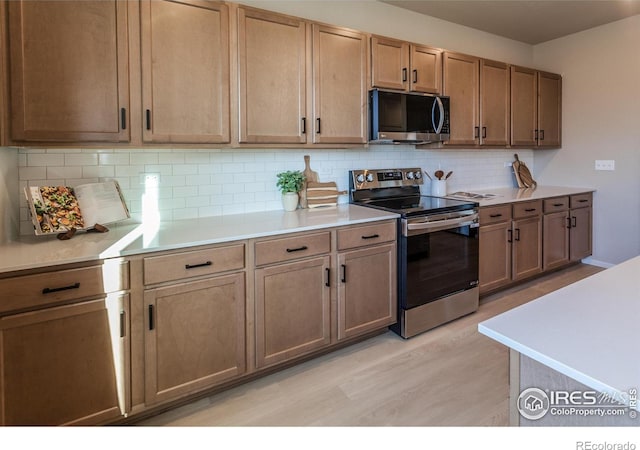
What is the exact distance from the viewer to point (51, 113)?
1.80 meters

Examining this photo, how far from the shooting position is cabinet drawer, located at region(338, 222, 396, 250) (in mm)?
2408

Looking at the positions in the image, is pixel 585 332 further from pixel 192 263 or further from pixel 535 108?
pixel 535 108

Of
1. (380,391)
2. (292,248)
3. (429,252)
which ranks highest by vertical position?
(292,248)

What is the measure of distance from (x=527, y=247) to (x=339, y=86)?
2451 millimetres

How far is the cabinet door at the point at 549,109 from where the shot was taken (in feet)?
13.6

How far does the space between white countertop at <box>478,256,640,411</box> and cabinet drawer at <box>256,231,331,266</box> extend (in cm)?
135

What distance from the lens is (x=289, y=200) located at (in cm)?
276

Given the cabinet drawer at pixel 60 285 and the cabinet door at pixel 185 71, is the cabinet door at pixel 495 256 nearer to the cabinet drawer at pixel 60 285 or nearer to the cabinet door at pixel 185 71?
the cabinet door at pixel 185 71

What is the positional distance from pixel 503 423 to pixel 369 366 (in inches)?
31.9

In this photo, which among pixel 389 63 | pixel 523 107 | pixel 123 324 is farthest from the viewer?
pixel 523 107

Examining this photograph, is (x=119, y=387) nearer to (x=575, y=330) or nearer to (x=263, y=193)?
(x=263, y=193)

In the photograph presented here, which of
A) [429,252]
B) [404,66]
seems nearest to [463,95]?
[404,66]

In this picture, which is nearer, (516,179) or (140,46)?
(140,46)
